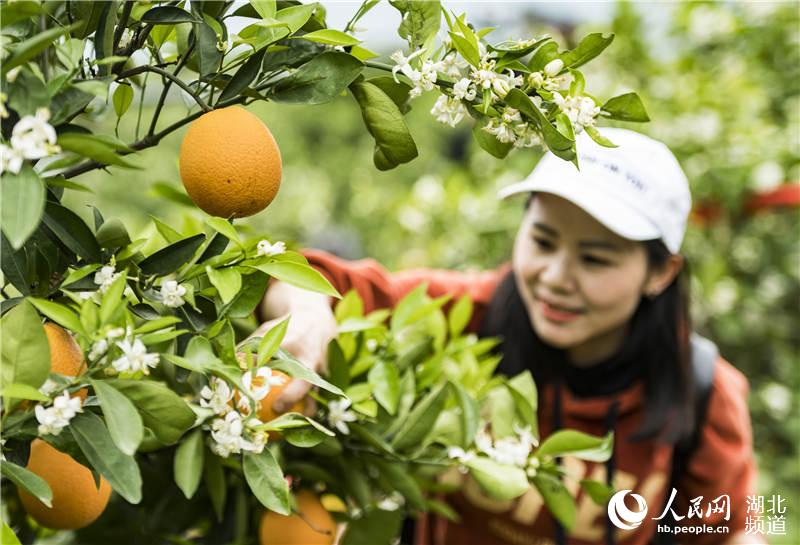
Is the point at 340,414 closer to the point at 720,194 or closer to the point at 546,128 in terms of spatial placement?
the point at 546,128

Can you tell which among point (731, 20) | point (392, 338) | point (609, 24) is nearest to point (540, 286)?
point (392, 338)

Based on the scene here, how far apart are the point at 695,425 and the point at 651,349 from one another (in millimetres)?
150

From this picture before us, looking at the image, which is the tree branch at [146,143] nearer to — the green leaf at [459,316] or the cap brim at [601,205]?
the green leaf at [459,316]

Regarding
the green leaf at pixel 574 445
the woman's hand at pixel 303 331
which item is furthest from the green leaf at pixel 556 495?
the woman's hand at pixel 303 331

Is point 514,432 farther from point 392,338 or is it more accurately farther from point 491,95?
point 491,95

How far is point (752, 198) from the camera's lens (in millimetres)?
2549

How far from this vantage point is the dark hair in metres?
1.46

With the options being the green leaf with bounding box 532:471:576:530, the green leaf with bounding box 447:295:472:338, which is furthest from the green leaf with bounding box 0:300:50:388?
the green leaf with bounding box 447:295:472:338

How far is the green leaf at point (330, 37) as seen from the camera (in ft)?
1.90

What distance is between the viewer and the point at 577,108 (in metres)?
0.59

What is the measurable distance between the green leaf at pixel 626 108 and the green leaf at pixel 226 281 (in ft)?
0.94

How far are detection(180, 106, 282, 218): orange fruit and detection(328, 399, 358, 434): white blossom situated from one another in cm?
25

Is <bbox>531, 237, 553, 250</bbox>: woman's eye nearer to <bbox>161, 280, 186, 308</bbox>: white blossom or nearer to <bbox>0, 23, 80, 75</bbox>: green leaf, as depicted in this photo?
<bbox>161, 280, 186, 308</bbox>: white blossom

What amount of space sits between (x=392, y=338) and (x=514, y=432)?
173mm
